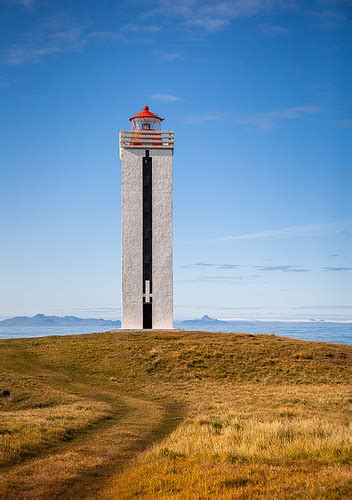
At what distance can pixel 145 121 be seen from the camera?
5828 cm

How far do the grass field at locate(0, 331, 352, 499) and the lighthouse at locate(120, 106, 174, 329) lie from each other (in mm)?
3588

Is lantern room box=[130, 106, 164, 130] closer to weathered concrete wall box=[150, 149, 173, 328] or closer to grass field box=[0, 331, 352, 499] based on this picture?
weathered concrete wall box=[150, 149, 173, 328]

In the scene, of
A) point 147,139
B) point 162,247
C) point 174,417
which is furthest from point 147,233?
point 174,417

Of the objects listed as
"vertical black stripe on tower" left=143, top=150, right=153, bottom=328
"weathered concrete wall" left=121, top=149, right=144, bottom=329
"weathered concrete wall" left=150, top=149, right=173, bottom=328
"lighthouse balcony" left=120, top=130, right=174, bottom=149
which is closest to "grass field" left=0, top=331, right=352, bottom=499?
"weathered concrete wall" left=150, top=149, right=173, bottom=328

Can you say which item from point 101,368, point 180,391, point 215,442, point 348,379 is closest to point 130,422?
point 215,442

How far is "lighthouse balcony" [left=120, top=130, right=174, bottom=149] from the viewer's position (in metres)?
56.1

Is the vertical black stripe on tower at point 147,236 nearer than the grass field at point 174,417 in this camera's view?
No

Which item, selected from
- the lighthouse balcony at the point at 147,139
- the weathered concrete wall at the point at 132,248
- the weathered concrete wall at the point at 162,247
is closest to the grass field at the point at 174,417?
the weathered concrete wall at the point at 162,247

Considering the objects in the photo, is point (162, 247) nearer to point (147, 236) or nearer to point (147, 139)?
point (147, 236)

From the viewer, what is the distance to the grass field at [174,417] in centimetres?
1213

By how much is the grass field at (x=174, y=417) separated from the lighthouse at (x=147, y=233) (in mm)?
3588

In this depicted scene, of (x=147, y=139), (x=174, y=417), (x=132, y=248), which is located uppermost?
(x=147, y=139)

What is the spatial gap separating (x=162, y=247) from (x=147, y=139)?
10548mm

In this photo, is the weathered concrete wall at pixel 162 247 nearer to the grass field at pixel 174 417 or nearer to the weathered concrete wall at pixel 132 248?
the weathered concrete wall at pixel 132 248
